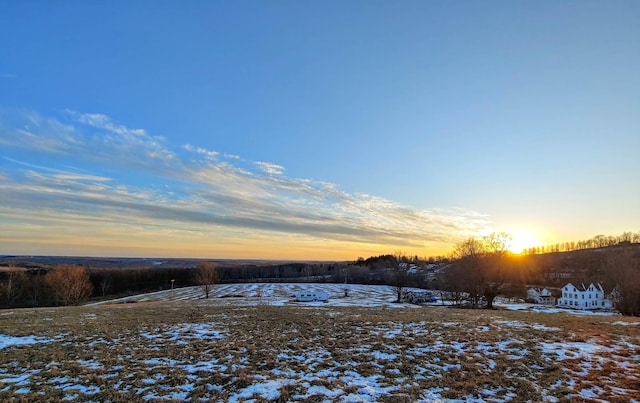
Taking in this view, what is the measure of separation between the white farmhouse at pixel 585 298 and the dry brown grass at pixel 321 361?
221 feet

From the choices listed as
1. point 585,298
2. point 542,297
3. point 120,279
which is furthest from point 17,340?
point 120,279

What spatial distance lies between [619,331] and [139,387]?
17.3 meters

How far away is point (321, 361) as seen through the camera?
31.6 feet

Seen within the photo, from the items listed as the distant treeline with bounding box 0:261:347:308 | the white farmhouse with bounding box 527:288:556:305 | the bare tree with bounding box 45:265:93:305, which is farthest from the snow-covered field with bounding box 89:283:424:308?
the white farmhouse with bounding box 527:288:556:305

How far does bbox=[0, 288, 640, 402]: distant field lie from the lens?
7.43m

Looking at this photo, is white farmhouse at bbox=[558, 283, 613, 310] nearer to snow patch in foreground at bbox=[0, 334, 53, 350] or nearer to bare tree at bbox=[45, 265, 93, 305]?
snow patch in foreground at bbox=[0, 334, 53, 350]

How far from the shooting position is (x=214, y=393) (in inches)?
289

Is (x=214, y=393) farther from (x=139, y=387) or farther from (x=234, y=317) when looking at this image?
(x=234, y=317)

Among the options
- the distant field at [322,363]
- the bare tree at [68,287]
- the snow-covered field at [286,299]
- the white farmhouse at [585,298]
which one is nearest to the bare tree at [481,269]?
the snow-covered field at [286,299]

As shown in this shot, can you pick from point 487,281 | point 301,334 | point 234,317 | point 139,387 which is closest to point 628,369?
point 301,334

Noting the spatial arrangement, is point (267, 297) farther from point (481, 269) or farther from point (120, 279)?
point (120, 279)

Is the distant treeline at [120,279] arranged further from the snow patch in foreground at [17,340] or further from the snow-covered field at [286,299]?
the snow patch in foreground at [17,340]

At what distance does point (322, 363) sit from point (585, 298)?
80.1 meters

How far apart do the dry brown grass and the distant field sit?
0.10ft
